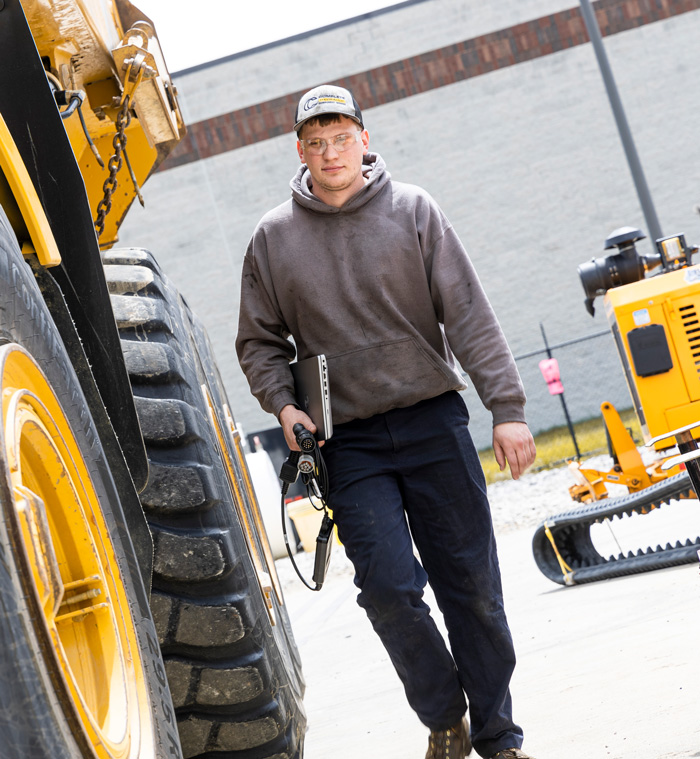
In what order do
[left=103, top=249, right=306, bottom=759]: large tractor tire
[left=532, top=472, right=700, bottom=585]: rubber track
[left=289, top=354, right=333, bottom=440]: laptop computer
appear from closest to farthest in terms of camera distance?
[left=103, top=249, right=306, bottom=759]: large tractor tire → [left=289, top=354, right=333, bottom=440]: laptop computer → [left=532, top=472, right=700, bottom=585]: rubber track

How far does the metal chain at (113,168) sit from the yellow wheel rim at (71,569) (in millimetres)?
1193

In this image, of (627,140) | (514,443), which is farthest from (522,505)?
(514,443)

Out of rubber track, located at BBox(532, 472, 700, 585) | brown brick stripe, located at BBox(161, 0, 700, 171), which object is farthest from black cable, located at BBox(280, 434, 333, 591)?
brown brick stripe, located at BBox(161, 0, 700, 171)

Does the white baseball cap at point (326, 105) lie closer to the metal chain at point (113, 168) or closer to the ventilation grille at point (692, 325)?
the metal chain at point (113, 168)

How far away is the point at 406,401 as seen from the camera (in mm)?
3252

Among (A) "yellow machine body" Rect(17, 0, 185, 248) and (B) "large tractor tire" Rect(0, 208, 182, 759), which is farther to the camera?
(A) "yellow machine body" Rect(17, 0, 185, 248)

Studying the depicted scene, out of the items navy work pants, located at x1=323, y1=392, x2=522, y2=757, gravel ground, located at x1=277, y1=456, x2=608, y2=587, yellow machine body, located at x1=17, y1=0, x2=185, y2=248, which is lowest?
gravel ground, located at x1=277, y1=456, x2=608, y2=587

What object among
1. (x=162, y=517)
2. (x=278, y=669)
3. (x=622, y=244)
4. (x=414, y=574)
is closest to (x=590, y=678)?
(x=414, y=574)

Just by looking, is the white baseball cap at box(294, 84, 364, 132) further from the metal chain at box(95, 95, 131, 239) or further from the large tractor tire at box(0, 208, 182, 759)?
the large tractor tire at box(0, 208, 182, 759)

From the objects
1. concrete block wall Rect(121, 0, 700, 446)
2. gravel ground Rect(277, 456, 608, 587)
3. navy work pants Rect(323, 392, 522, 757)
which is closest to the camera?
navy work pants Rect(323, 392, 522, 757)

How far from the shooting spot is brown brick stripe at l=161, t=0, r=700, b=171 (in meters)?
24.6

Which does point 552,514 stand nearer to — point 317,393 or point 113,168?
point 317,393

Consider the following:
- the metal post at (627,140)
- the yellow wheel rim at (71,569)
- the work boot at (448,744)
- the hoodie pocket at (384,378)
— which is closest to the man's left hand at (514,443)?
the hoodie pocket at (384,378)

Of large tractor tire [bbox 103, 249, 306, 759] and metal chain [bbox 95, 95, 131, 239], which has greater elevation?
metal chain [bbox 95, 95, 131, 239]
